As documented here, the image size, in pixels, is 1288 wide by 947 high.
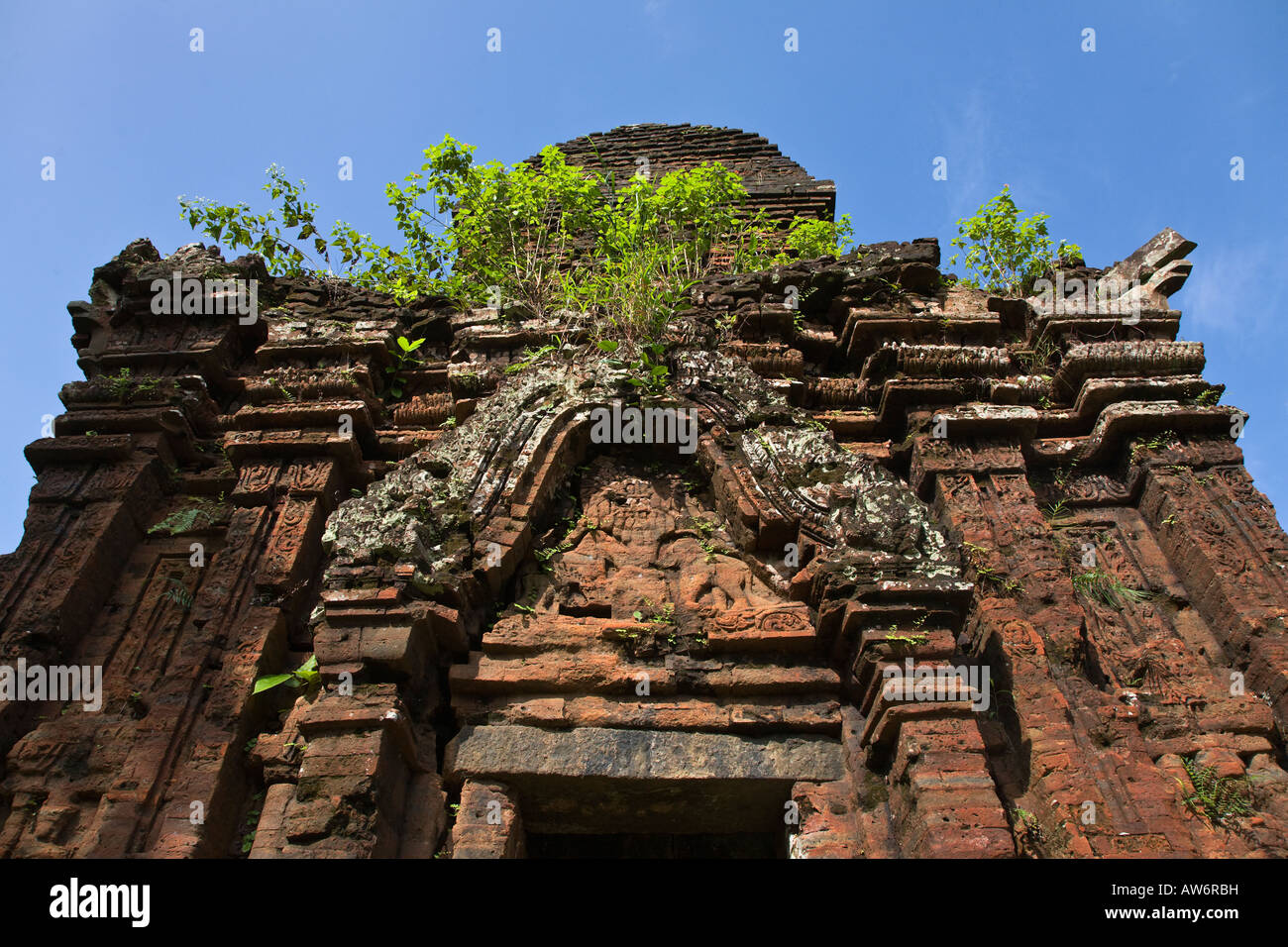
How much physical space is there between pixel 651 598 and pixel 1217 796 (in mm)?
3493

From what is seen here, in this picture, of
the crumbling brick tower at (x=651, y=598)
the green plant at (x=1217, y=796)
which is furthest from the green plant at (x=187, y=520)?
the green plant at (x=1217, y=796)

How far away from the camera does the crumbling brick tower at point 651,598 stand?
17.5 ft

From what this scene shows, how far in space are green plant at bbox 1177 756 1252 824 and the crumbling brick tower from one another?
2 centimetres

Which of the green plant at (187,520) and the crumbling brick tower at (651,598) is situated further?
the green plant at (187,520)

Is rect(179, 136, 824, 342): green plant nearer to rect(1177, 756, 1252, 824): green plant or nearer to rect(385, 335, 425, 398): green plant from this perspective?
rect(385, 335, 425, 398): green plant

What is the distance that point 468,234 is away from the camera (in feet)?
34.0

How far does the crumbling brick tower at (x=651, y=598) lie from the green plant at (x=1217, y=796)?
0.06 feet

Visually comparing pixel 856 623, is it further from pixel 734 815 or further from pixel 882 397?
pixel 882 397

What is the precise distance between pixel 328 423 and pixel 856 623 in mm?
4501

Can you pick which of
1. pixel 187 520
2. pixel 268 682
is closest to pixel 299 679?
pixel 268 682

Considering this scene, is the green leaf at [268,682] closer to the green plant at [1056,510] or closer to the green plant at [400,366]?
the green plant at [400,366]

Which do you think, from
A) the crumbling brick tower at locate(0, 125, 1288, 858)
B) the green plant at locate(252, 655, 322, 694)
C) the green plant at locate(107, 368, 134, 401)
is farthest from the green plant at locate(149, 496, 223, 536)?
the green plant at locate(252, 655, 322, 694)
